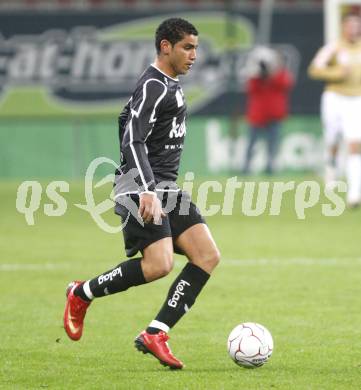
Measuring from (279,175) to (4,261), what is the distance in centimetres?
1129

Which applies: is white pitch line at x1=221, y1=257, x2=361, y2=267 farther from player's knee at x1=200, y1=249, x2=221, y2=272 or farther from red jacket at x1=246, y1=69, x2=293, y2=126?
red jacket at x1=246, y1=69, x2=293, y2=126

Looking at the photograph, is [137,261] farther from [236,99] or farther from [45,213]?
[236,99]

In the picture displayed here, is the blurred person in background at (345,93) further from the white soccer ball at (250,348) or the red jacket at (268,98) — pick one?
the white soccer ball at (250,348)

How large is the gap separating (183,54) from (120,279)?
4.52 ft

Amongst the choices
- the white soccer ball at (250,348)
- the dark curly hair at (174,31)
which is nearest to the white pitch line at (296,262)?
the white soccer ball at (250,348)

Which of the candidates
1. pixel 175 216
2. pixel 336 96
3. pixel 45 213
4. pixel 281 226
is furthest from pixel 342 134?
pixel 175 216

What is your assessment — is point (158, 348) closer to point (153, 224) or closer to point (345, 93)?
point (153, 224)

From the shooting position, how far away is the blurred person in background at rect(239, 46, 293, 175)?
22469mm

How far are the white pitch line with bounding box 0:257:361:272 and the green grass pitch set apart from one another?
0.01 m

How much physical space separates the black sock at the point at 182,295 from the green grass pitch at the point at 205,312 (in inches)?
11.8

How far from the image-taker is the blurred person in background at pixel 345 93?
55.9ft

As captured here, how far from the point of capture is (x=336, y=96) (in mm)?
17844

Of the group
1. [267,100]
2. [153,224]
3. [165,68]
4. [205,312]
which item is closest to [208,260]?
[153,224]

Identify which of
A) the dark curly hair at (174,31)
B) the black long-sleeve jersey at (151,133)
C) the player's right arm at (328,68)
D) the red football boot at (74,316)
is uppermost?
the dark curly hair at (174,31)
